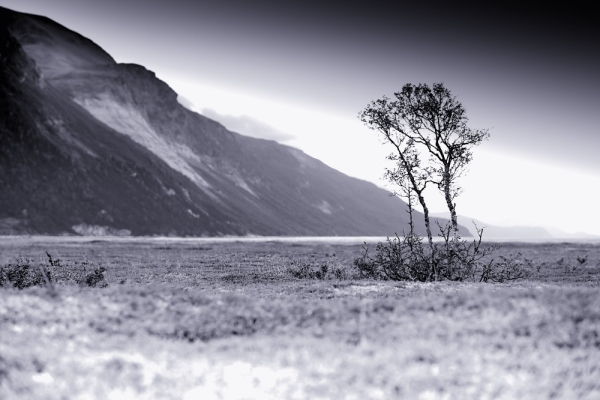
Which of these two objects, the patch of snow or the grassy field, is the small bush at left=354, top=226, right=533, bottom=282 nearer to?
the grassy field

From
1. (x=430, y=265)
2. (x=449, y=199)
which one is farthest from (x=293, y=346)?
(x=449, y=199)

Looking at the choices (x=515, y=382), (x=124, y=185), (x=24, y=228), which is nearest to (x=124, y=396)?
(x=515, y=382)

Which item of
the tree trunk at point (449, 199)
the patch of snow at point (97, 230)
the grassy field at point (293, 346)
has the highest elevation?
the tree trunk at point (449, 199)

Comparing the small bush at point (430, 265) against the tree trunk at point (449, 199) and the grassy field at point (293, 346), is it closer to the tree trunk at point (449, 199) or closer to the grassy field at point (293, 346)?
the tree trunk at point (449, 199)

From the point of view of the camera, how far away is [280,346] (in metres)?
10.2

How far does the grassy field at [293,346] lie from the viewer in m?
8.32

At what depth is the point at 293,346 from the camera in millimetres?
10141

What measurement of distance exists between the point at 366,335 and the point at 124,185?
17139 centimetres

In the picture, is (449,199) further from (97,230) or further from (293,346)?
(97,230)

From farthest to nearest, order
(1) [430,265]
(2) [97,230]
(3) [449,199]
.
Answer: (2) [97,230]
(3) [449,199]
(1) [430,265]

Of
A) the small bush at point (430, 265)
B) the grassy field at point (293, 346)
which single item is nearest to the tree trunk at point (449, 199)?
the small bush at point (430, 265)

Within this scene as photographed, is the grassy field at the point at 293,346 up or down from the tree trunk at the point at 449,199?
down

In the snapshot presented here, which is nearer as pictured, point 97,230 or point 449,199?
point 449,199

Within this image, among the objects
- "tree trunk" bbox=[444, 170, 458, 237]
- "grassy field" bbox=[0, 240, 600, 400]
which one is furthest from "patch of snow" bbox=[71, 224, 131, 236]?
"grassy field" bbox=[0, 240, 600, 400]
